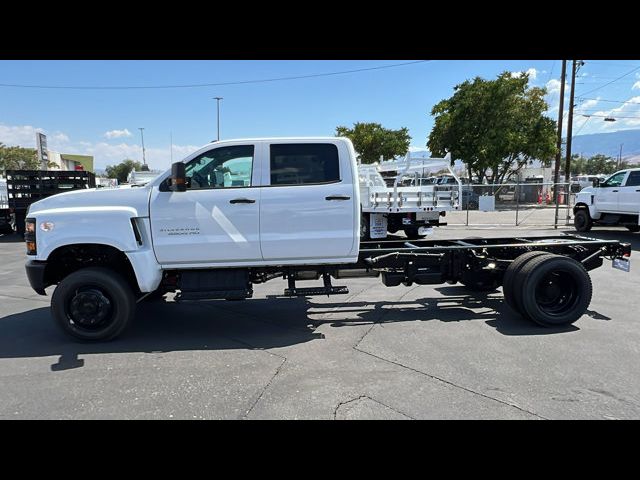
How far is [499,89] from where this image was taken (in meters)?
29.8

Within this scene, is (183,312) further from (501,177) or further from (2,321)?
(501,177)

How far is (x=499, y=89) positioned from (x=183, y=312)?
99.3 feet

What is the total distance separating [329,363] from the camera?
4.21m

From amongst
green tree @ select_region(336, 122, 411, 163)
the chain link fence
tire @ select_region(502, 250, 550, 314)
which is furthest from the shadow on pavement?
green tree @ select_region(336, 122, 411, 163)

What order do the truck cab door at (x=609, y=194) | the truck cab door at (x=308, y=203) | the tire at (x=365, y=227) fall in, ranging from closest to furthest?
the truck cab door at (x=308, y=203)
the tire at (x=365, y=227)
the truck cab door at (x=609, y=194)

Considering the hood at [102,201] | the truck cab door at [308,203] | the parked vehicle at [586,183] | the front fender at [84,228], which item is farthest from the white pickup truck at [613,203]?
the front fender at [84,228]

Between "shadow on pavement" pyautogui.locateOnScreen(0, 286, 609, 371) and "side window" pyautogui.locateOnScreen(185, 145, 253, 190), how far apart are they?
1.83 meters

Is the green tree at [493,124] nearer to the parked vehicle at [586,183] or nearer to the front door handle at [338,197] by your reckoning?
the parked vehicle at [586,183]

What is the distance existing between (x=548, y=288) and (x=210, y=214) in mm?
4359

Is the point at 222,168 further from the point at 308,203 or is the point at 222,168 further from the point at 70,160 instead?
the point at 70,160

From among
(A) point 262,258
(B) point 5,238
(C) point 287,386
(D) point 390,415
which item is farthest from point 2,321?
(B) point 5,238

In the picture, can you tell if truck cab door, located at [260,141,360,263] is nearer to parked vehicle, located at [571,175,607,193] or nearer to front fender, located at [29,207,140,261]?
front fender, located at [29,207,140,261]

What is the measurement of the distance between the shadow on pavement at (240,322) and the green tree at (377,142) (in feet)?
131

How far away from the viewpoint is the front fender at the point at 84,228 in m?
4.66
